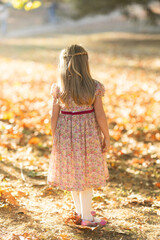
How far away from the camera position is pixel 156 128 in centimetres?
547

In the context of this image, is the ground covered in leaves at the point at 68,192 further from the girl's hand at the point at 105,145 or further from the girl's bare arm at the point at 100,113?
the girl's hand at the point at 105,145

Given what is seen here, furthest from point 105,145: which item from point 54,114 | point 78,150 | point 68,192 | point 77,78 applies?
point 68,192

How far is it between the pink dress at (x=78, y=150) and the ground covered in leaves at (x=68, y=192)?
0.27m

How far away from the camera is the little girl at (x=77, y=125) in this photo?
273 cm

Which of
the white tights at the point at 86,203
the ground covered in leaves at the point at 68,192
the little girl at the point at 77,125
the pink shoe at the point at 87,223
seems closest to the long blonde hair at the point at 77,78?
the little girl at the point at 77,125

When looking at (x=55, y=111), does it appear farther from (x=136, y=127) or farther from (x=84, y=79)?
(x=136, y=127)

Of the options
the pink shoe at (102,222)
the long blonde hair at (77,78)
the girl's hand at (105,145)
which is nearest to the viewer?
the long blonde hair at (77,78)

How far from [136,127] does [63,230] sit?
10.1 ft

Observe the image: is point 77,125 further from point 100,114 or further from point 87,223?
point 87,223

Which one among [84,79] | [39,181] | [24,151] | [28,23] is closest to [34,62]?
[24,151]

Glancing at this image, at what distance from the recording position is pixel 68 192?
141 inches

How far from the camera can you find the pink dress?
9.05 feet

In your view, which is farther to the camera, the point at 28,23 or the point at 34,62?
the point at 28,23

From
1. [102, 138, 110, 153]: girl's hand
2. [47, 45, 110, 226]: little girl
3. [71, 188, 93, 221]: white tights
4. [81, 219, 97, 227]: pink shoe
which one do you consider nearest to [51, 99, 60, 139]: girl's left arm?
[47, 45, 110, 226]: little girl
